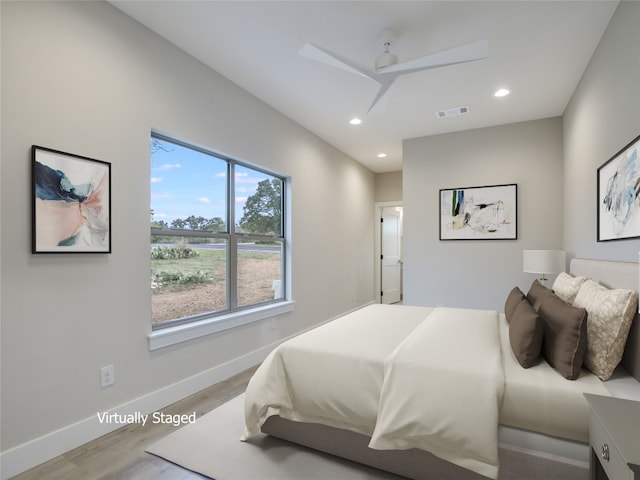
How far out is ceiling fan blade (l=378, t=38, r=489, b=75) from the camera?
200 cm

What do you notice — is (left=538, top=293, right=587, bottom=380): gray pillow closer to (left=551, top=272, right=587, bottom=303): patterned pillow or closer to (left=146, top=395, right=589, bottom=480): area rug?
(left=146, top=395, right=589, bottom=480): area rug

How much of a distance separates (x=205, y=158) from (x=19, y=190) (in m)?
1.50

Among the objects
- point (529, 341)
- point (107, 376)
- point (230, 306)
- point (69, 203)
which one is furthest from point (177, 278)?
point (529, 341)

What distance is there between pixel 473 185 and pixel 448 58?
8.66ft

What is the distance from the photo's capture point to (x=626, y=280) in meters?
1.77

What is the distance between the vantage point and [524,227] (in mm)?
4160

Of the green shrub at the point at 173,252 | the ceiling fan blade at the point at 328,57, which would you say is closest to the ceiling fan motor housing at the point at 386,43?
the ceiling fan blade at the point at 328,57

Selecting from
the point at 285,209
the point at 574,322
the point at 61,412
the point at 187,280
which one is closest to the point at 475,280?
the point at 285,209

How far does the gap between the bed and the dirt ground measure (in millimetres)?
1173

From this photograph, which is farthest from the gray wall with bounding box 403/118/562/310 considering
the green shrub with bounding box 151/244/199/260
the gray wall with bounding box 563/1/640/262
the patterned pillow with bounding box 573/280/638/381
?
the green shrub with bounding box 151/244/199/260

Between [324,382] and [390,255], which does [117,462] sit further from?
[390,255]

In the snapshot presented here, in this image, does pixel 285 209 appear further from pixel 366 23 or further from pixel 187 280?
pixel 366 23

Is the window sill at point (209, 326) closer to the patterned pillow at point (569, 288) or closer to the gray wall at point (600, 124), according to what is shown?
the patterned pillow at point (569, 288)

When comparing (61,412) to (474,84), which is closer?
(61,412)
